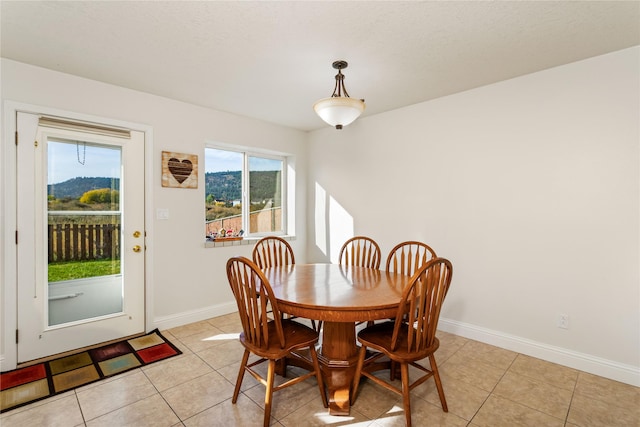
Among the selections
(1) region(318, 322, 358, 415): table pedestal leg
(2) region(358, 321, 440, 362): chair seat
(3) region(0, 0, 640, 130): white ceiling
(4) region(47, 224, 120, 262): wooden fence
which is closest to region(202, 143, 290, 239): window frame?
(4) region(47, 224, 120, 262): wooden fence

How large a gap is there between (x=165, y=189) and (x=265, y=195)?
1.42 metres

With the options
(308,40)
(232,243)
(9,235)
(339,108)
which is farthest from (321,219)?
(9,235)

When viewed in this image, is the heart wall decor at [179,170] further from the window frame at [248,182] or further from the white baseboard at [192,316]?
the white baseboard at [192,316]

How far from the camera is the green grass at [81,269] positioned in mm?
2615

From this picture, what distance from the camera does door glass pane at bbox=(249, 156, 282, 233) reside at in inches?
165

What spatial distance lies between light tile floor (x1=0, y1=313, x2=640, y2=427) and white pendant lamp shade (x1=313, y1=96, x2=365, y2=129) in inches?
74.0

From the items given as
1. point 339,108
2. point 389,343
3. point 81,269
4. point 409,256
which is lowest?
point 389,343

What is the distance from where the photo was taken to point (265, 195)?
4.36 metres

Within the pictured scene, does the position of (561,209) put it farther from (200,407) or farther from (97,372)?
(97,372)

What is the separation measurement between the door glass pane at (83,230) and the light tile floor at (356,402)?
89cm

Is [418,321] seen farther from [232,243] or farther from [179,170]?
[179,170]

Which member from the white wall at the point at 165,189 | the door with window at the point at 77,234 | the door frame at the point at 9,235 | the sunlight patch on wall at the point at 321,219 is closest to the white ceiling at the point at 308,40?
the white wall at the point at 165,189

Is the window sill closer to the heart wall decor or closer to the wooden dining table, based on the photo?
the heart wall decor

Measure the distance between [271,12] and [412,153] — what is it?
2.14 m
